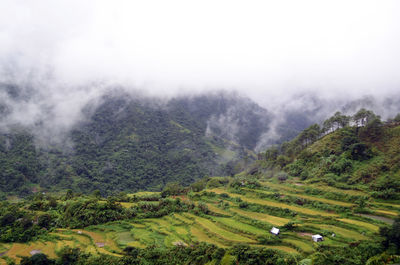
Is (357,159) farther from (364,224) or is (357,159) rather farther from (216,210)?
(216,210)

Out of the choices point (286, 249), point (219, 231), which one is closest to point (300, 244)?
point (286, 249)

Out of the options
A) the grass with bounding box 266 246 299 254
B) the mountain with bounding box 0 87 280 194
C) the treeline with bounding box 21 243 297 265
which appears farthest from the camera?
the mountain with bounding box 0 87 280 194

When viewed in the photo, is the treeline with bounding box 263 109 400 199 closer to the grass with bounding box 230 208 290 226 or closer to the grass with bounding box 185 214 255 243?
the grass with bounding box 230 208 290 226

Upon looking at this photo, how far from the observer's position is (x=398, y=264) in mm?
15406

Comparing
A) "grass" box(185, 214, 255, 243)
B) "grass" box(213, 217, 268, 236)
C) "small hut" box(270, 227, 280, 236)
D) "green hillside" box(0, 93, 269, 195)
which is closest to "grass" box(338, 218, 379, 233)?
"small hut" box(270, 227, 280, 236)

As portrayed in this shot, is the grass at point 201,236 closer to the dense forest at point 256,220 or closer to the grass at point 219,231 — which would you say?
the dense forest at point 256,220

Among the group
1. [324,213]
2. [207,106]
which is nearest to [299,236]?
[324,213]

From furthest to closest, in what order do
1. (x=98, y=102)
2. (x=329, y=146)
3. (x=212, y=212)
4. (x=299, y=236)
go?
(x=98, y=102), (x=329, y=146), (x=212, y=212), (x=299, y=236)

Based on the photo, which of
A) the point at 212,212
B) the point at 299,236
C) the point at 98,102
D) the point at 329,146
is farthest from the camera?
the point at 98,102

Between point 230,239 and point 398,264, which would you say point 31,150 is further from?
point 398,264

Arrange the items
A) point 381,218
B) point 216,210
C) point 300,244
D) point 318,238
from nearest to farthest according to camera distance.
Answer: point 318,238
point 300,244
point 381,218
point 216,210

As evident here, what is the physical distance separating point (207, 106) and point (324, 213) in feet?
416

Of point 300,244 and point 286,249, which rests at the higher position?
point 300,244

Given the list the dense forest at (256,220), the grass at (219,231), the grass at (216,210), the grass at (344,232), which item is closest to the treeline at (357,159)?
the dense forest at (256,220)
